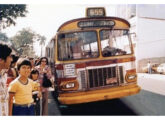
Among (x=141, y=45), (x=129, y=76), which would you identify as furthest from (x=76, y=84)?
(x=141, y=45)

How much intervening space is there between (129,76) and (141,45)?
7413 millimetres

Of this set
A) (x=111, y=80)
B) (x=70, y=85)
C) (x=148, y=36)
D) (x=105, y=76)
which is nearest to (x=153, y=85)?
(x=148, y=36)

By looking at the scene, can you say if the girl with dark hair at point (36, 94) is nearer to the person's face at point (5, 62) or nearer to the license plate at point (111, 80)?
the person's face at point (5, 62)

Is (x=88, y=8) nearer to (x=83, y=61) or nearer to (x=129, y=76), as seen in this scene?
(x=83, y=61)

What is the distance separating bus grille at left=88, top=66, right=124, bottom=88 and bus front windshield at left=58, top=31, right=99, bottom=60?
1.45ft

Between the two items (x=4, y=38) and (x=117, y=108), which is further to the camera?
(x=4, y=38)

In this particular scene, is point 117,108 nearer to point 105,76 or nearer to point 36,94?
point 105,76

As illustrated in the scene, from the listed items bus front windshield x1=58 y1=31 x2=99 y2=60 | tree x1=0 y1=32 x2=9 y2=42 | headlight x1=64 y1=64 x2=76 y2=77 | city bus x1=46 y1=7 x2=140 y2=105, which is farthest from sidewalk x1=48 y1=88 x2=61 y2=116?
tree x1=0 y1=32 x2=9 y2=42

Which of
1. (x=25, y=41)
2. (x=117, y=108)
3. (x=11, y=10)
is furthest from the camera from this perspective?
(x=11, y=10)

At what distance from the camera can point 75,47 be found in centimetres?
590

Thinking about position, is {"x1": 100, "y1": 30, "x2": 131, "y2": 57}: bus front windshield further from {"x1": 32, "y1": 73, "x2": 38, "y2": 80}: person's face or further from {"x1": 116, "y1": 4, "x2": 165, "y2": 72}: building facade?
{"x1": 116, "y1": 4, "x2": 165, "y2": 72}: building facade

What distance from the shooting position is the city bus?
19.1 ft

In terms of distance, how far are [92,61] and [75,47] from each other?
566mm

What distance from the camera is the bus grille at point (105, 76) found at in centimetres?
589
